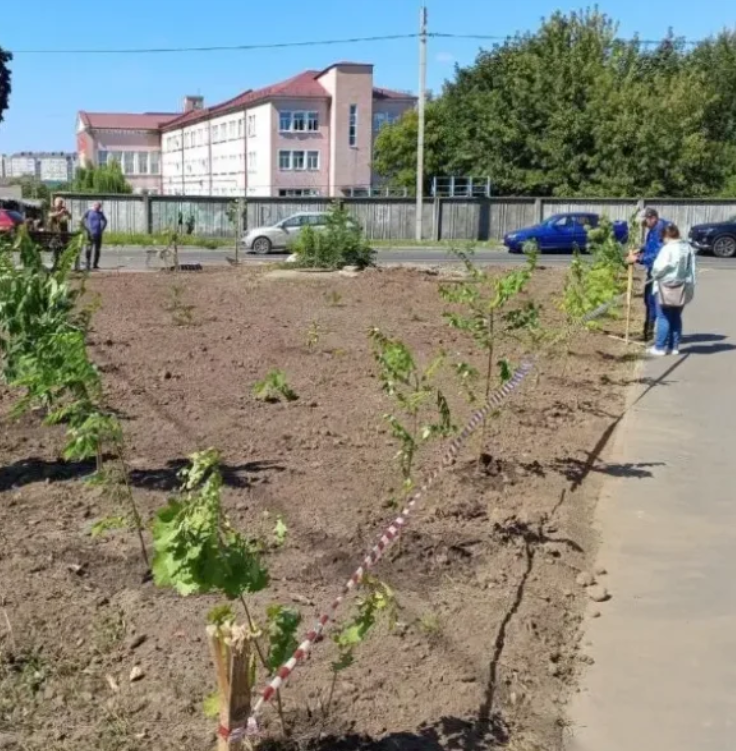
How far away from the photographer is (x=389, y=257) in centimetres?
3556

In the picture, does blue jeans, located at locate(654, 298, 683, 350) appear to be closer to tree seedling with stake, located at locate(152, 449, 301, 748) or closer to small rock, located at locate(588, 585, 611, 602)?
small rock, located at locate(588, 585, 611, 602)

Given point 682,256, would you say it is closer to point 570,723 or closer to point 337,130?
point 570,723

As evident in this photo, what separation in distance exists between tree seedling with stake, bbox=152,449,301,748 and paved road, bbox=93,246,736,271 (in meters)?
27.0

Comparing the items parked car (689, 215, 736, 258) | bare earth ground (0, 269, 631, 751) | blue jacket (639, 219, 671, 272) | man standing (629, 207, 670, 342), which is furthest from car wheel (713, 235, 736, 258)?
bare earth ground (0, 269, 631, 751)

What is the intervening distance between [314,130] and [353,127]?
2.84 m

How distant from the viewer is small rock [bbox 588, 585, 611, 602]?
5.04m

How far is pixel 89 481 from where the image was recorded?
526cm

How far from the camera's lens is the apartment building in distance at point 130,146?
108 meters

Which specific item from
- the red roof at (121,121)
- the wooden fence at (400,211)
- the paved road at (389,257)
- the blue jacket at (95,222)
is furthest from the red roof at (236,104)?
the blue jacket at (95,222)

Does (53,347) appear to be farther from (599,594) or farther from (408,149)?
(408,149)

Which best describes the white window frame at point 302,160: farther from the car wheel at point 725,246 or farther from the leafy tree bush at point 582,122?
the car wheel at point 725,246

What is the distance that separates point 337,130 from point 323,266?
58.2 meters

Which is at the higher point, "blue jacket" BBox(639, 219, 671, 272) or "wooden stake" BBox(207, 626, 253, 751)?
"blue jacket" BBox(639, 219, 671, 272)

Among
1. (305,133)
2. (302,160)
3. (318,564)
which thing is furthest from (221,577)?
(302,160)
